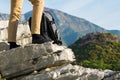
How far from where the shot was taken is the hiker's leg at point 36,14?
10.0 metres

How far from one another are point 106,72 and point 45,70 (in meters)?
1.53

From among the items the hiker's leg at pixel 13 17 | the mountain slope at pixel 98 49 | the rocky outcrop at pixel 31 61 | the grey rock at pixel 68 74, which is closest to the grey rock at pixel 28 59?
the rocky outcrop at pixel 31 61

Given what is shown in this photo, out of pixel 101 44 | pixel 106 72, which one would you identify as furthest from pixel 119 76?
pixel 101 44

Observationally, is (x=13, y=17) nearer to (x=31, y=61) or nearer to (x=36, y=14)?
(x=36, y=14)

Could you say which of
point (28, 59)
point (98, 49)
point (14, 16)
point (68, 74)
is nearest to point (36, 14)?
point (14, 16)

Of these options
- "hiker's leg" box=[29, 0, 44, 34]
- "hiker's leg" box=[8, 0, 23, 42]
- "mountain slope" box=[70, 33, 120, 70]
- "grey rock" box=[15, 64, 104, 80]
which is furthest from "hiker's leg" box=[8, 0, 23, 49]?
"mountain slope" box=[70, 33, 120, 70]

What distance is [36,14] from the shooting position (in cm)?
1010

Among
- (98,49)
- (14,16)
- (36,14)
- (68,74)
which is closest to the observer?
(68,74)

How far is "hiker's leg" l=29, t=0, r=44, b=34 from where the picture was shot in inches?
396

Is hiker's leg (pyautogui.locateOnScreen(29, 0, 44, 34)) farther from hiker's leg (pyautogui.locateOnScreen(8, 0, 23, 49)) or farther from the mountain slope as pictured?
the mountain slope

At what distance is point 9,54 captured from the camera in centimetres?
1021

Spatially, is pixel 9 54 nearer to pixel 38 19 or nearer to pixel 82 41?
pixel 38 19

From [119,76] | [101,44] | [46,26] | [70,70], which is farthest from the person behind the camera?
[101,44]

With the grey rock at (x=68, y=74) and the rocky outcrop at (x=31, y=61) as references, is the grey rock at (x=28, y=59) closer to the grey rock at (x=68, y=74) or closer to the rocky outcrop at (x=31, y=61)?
the rocky outcrop at (x=31, y=61)
